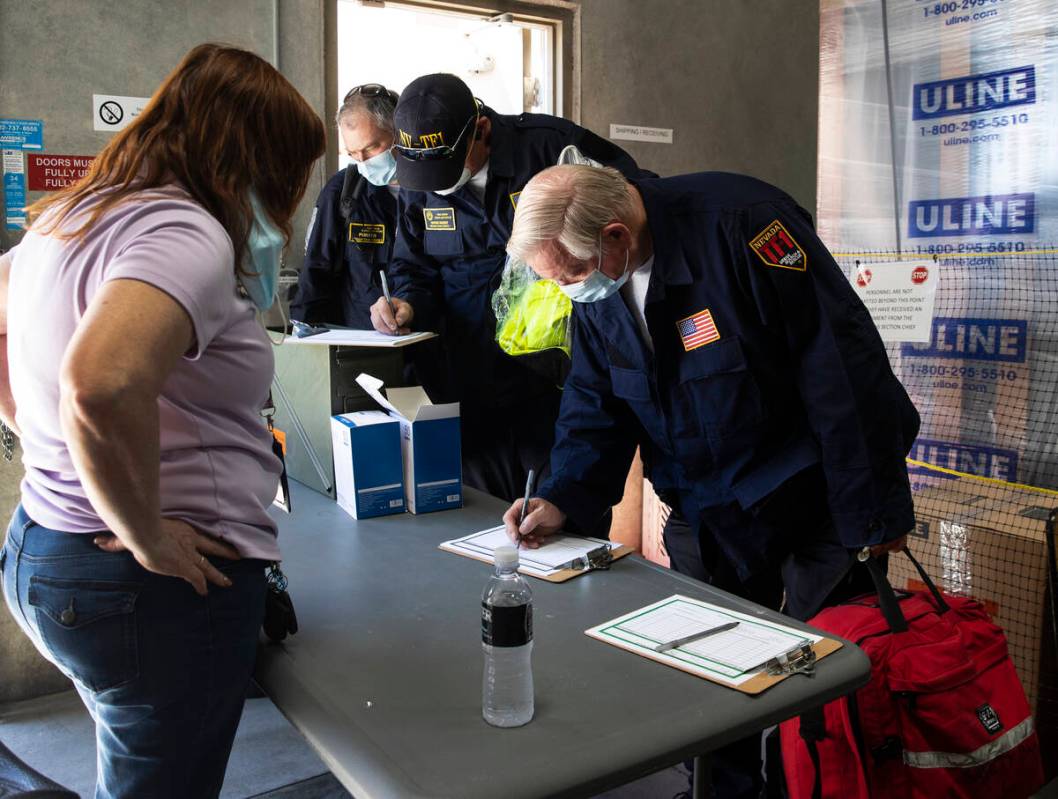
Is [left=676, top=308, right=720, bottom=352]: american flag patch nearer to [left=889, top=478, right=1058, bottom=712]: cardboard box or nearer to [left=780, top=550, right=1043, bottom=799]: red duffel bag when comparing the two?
[left=780, top=550, right=1043, bottom=799]: red duffel bag

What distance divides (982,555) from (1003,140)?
4.03 feet

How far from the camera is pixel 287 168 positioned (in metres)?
1.10

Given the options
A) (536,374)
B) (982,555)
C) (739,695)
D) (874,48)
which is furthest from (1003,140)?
(739,695)

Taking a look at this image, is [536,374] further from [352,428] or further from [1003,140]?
[1003,140]

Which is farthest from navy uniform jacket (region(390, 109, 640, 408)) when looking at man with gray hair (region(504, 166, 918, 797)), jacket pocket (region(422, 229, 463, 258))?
man with gray hair (region(504, 166, 918, 797))

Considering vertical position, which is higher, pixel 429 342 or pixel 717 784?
pixel 429 342

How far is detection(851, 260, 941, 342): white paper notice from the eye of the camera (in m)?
2.87

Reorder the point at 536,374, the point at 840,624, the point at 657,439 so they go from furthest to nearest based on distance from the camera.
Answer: the point at 536,374
the point at 657,439
the point at 840,624

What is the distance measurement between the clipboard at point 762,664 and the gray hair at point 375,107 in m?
1.61

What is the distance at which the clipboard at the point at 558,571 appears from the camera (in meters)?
1.53

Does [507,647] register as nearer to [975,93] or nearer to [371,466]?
[371,466]

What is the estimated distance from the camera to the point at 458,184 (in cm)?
227

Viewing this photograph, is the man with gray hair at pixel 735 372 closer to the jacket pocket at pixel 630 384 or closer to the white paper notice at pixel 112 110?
the jacket pocket at pixel 630 384

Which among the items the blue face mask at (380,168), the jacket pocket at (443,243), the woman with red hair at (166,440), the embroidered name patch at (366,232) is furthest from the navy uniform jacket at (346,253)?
the woman with red hair at (166,440)
